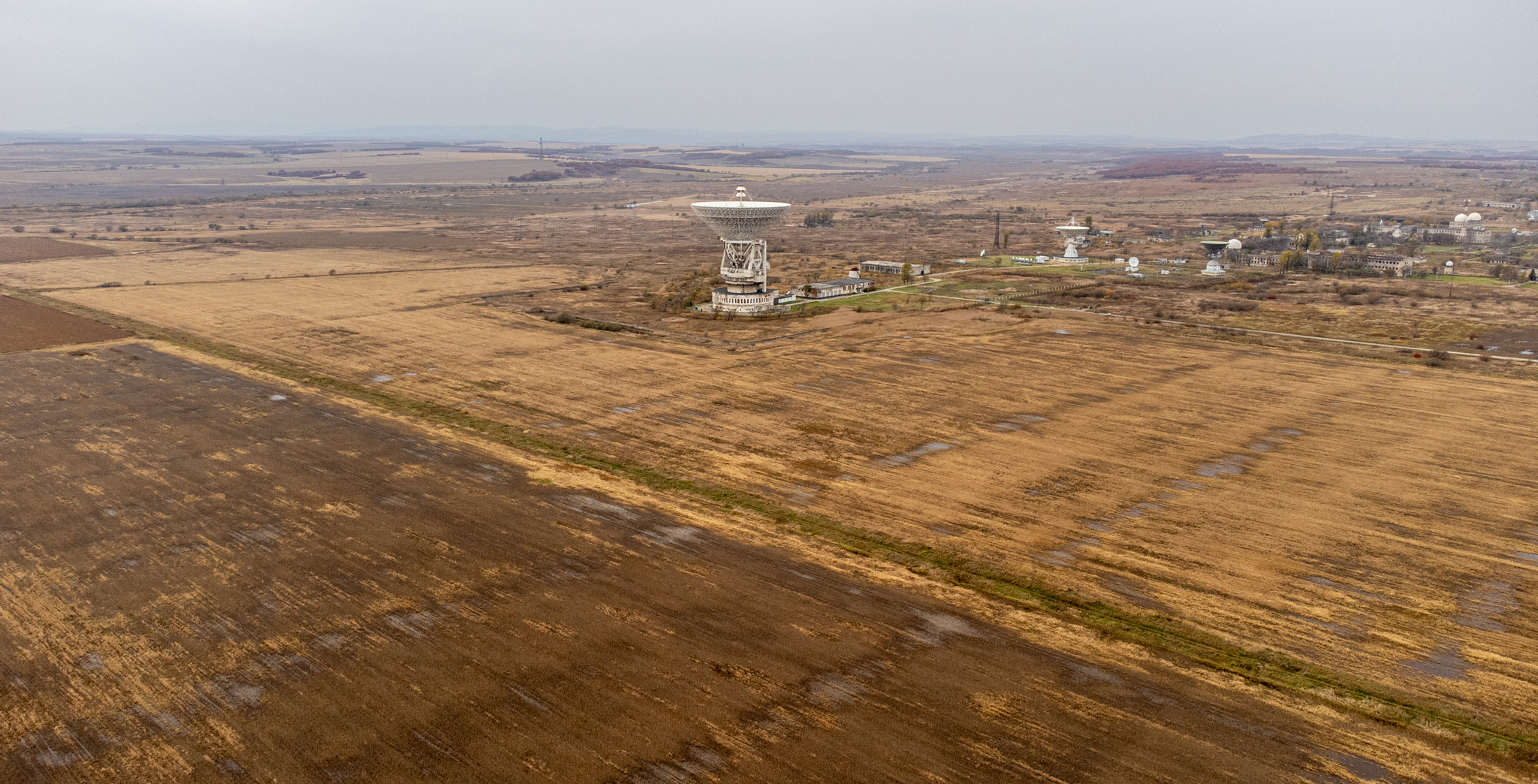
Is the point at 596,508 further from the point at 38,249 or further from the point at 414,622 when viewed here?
the point at 38,249

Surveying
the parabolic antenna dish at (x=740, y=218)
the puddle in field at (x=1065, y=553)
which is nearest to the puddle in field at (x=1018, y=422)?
the puddle in field at (x=1065, y=553)

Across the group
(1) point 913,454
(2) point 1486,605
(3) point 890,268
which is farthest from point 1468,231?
(2) point 1486,605

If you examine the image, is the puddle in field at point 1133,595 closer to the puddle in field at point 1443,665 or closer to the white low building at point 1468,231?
the puddle in field at point 1443,665

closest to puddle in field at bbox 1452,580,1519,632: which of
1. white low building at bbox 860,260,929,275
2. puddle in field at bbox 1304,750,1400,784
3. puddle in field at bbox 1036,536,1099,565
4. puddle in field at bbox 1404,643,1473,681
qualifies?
puddle in field at bbox 1404,643,1473,681

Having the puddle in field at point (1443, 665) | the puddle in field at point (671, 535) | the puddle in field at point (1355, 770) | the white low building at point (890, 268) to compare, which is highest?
the white low building at point (890, 268)

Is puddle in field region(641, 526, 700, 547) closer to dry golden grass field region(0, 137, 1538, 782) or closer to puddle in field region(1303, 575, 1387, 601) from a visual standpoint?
dry golden grass field region(0, 137, 1538, 782)

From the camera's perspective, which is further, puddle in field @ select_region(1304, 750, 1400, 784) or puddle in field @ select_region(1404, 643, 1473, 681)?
puddle in field @ select_region(1404, 643, 1473, 681)
